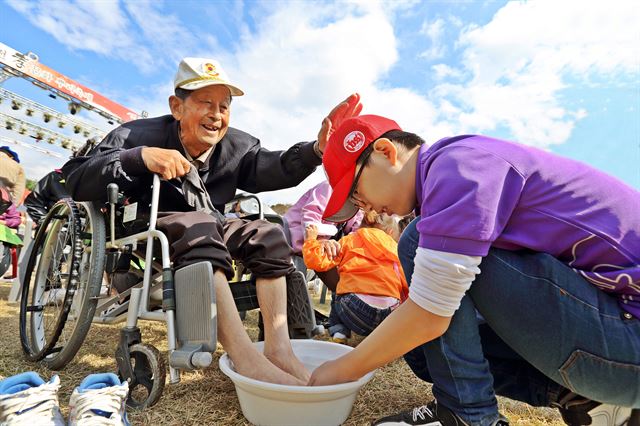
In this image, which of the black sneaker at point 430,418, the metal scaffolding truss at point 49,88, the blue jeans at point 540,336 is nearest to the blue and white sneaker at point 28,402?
the black sneaker at point 430,418

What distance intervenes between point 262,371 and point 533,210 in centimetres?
82

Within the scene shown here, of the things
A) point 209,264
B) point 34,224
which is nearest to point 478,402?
point 209,264

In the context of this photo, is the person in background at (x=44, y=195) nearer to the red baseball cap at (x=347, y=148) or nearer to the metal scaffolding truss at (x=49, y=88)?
the red baseball cap at (x=347, y=148)

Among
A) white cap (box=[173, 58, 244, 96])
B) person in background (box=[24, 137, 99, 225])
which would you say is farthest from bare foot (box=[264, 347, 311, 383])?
person in background (box=[24, 137, 99, 225])

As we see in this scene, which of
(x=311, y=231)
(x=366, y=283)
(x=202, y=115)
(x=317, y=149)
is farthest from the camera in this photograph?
(x=311, y=231)

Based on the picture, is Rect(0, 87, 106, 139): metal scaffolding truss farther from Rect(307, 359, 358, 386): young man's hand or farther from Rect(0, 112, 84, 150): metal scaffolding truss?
Rect(307, 359, 358, 386): young man's hand

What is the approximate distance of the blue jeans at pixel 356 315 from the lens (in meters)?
1.94

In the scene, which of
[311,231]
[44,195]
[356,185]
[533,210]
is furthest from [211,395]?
[44,195]

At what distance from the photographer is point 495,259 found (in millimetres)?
878

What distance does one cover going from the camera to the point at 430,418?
3.25 ft

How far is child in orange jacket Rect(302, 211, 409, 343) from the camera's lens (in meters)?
1.95

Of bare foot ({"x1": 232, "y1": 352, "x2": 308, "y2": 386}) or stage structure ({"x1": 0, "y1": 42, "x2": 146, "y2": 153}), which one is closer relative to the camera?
bare foot ({"x1": 232, "y1": 352, "x2": 308, "y2": 386})

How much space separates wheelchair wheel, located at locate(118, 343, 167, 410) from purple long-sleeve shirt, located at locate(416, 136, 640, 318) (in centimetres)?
84

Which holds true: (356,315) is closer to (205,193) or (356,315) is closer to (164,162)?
(205,193)
